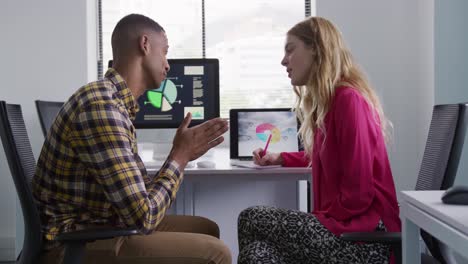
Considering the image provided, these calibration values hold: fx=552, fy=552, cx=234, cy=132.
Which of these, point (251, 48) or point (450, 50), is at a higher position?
point (251, 48)

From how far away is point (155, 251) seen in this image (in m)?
1.43

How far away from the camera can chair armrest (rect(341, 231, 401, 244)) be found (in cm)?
137

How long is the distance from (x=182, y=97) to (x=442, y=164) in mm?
1422

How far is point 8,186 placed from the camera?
3242 millimetres

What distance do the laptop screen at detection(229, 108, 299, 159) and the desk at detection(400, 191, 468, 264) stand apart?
143 cm

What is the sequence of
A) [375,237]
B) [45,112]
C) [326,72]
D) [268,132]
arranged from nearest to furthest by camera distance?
1. [375,237]
2. [326,72]
3. [268,132]
4. [45,112]

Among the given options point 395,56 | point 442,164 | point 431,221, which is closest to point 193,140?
point 442,164

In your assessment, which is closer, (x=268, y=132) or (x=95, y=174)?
(x=95, y=174)

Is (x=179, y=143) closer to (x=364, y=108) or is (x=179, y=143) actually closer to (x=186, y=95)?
(x=364, y=108)

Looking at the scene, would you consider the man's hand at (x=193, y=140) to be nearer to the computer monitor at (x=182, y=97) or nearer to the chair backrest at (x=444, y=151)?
the chair backrest at (x=444, y=151)

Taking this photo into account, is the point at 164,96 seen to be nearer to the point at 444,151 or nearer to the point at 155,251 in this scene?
the point at 155,251

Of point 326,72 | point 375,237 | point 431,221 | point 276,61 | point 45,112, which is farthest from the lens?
point 276,61

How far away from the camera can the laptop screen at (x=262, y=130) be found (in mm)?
2545

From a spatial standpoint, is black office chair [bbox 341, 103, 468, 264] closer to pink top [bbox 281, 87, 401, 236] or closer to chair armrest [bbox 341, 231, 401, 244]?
chair armrest [bbox 341, 231, 401, 244]
